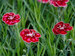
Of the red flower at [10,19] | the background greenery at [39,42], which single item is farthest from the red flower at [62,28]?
the red flower at [10,19]

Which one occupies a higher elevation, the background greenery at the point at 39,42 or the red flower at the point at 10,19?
the red flower at the point at 10,19

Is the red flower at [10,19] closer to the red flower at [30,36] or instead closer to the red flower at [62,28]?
the red flower at [30,36]

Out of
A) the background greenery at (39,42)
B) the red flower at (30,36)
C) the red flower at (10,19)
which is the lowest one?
the background greenery at (39,42)

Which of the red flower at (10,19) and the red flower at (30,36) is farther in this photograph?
the red flower at (10,19)

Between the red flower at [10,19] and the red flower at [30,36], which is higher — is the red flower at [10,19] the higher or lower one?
the higher one

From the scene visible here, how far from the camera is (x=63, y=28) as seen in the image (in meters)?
1.11

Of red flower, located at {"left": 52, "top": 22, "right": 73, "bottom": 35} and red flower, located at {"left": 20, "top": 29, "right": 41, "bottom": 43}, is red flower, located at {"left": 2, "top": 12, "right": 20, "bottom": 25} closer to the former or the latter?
red flower, located at {"left": 20, "top": 29, "right": 41, "bottom": 43}

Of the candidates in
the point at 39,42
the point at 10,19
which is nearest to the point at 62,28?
the point at 39,42

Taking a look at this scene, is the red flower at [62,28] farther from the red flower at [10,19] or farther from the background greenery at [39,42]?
the red flower at [10,19]

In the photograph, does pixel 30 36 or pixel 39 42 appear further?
pixel 39 42

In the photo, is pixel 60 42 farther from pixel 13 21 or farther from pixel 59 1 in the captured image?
pixel 13 21

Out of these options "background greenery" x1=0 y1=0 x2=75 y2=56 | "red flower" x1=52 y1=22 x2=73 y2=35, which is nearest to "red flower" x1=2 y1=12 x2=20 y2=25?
"background greenery" x1=0 y1=0 x2=75 y2=56

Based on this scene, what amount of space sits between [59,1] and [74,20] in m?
0.29

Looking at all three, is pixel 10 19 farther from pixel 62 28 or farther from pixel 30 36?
pixel 62 28
